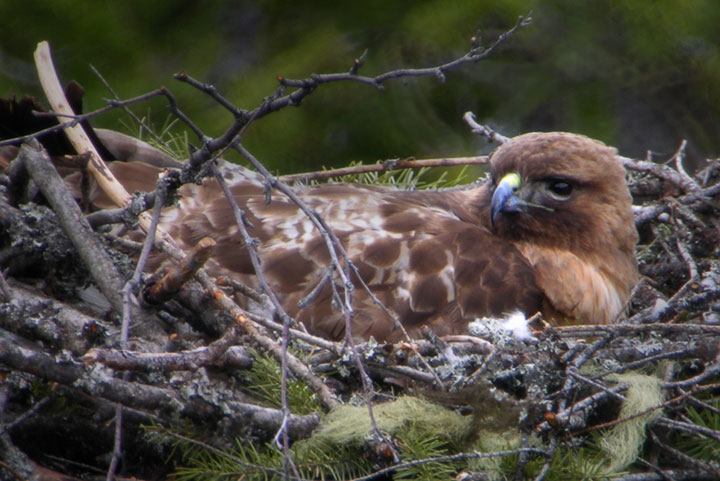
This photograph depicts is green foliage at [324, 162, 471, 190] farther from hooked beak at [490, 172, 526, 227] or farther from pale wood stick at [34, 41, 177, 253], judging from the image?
pale wood stick at [34, 41, 177, 253]

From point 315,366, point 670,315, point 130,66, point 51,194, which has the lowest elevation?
point 315,366

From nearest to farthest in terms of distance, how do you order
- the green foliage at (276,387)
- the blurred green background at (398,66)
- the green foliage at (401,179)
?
the green foliage at (276,387) → the green foliage at (401,179) → the blurred green background at (398,66)

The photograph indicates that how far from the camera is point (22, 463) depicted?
6.31ft

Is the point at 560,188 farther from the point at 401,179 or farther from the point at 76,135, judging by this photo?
the point at 76,135

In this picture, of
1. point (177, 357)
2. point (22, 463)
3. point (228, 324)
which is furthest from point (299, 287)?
point (22, 463)

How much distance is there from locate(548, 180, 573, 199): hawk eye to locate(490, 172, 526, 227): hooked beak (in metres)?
0.15

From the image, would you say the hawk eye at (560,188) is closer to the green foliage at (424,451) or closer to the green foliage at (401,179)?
the green foliage at (401,179)

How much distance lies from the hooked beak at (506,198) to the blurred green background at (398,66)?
3.61 ft

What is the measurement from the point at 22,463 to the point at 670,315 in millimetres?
1830

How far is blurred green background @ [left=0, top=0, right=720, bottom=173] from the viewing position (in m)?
4.41

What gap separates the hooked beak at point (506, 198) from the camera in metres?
3.38

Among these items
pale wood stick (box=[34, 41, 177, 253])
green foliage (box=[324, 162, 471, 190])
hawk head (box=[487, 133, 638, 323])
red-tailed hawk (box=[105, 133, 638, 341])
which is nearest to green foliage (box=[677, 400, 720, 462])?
red-tailed hawk (box=[105, 133, 638, 341])

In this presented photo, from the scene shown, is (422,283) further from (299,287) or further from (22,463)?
(22,463)

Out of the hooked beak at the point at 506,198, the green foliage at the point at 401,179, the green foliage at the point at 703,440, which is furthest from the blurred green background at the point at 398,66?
the green foliage at the point at 703,440
